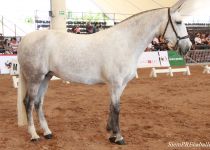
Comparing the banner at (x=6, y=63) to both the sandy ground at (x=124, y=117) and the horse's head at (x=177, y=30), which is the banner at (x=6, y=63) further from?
the horse's head at (x=177, y=30)

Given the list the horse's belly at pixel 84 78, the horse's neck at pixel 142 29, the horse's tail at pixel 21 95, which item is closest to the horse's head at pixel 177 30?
the horse's neck at pixel 142 29

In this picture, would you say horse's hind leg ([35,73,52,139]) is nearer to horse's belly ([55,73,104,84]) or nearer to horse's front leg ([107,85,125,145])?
horse's belly ([55,73,104,84])

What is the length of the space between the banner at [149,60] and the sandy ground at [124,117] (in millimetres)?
3344

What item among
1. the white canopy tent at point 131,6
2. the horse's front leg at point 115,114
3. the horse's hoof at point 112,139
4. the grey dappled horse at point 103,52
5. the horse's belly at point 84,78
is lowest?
the horse's hoof at point 112,139

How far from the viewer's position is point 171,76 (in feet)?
46.8

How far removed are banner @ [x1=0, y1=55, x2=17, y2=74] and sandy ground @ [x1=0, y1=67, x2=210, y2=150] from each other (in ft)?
9.43

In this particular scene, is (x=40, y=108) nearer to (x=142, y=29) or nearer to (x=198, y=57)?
(x=142, y=29)

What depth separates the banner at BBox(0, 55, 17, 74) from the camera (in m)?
14.2

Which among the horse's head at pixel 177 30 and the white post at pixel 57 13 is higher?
the white post at pixel 57 13

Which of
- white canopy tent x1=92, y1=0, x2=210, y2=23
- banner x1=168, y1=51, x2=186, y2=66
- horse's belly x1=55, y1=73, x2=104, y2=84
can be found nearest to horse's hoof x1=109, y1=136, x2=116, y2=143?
horse's belly x1=55, y1=73, x2=104, y2=84

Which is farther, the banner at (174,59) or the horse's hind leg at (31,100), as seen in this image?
the banner at (174,59)

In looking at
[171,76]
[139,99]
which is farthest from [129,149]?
[171,76]

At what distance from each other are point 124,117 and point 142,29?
7.79 feet

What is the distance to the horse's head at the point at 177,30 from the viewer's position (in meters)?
5.29
